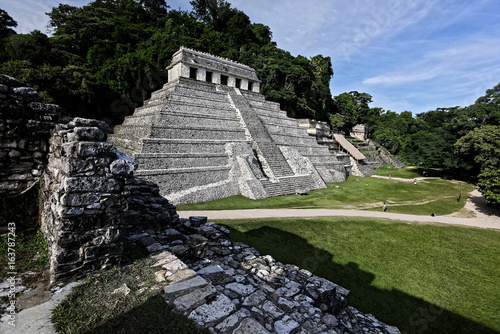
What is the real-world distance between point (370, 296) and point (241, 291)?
469 centimetres

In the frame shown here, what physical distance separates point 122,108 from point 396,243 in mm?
29600

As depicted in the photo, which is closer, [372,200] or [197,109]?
[372,200]

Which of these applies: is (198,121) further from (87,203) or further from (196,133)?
(87,203)

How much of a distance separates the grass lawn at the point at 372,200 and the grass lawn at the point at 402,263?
2.92m

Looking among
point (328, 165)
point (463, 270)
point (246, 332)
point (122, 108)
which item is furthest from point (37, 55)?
point (463, 270)

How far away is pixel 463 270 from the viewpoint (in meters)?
8.58

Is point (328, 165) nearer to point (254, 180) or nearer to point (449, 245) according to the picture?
point (254, 180)

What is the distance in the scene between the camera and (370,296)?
6.71m

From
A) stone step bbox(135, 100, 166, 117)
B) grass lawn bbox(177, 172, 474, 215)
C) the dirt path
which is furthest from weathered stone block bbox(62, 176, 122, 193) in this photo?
stone step bbox(135, 100, 166, 117)

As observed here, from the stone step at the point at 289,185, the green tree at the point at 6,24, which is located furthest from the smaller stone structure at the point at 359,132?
the green tree at the point at 6,24

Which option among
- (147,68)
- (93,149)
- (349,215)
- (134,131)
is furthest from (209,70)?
(93,149)

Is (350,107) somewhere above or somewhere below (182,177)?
above

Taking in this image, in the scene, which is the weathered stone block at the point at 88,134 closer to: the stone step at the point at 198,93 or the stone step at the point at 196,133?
the stone step at the point at 196,133

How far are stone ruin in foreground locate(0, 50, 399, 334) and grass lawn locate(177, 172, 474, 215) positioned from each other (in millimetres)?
6584
